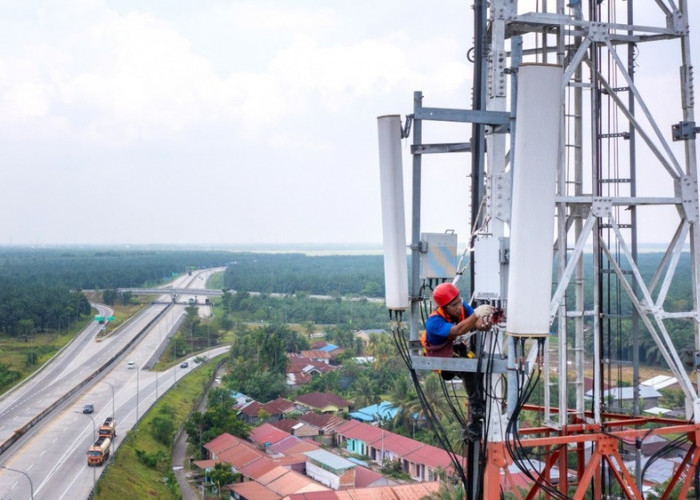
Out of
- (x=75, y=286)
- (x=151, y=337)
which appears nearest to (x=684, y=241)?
(x=151, y=337)

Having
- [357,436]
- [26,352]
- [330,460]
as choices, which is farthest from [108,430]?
[26,352]

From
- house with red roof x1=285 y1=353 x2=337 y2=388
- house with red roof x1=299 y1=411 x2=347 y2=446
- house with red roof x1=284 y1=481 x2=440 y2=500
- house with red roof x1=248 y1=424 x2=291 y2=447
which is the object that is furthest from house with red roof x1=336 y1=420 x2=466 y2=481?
house with red roof x1=285 y1=353 x2=337 y2=388

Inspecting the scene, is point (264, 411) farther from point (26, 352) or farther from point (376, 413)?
point (26, 352)

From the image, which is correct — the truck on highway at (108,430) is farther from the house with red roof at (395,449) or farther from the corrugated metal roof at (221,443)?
the house with red roof at (395,449)

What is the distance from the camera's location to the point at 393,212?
6.36m

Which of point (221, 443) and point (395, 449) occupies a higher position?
point (221, 443)

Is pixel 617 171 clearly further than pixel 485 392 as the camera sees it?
Yes

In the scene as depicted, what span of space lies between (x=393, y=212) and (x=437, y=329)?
4.01ft

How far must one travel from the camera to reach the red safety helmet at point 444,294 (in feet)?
18.2

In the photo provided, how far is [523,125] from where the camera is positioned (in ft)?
16.5

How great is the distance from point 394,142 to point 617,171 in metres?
4.05

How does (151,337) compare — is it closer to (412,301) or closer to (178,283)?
(412,301)

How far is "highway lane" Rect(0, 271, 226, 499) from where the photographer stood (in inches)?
960

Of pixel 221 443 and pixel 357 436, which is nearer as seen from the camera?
pixel 221 443
